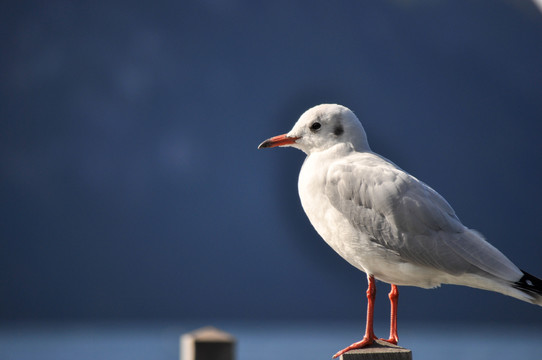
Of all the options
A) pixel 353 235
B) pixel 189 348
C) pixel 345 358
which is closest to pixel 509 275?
pixel 353 235

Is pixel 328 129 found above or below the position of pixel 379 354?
above

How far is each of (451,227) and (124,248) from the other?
585 feet

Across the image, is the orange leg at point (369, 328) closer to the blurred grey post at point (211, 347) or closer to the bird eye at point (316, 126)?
the bird eye at point (316, 126)

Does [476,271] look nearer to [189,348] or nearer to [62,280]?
[189,348]

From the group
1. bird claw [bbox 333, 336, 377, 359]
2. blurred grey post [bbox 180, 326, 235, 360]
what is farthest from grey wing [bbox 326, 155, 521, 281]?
blurred grey post [bbox 180, 326, 235, 360]

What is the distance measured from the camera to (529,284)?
185 inches

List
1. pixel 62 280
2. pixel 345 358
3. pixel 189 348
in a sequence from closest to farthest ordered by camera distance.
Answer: pixel 345 358 → pixel 189 348 → pixel 62 280

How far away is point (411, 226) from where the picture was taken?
197 inches

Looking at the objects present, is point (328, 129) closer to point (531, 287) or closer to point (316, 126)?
point (316, 126)

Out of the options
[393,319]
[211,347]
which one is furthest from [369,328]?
[211,347]

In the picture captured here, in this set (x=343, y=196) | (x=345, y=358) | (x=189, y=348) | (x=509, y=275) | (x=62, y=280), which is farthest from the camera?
(x=62, y=280)

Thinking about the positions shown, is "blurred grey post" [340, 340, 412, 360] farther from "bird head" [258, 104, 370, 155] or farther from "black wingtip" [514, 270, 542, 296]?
"bird head" [258, 104, 370, 155]

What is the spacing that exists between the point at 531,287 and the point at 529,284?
34 millimetres

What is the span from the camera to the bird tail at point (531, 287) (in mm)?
4629
